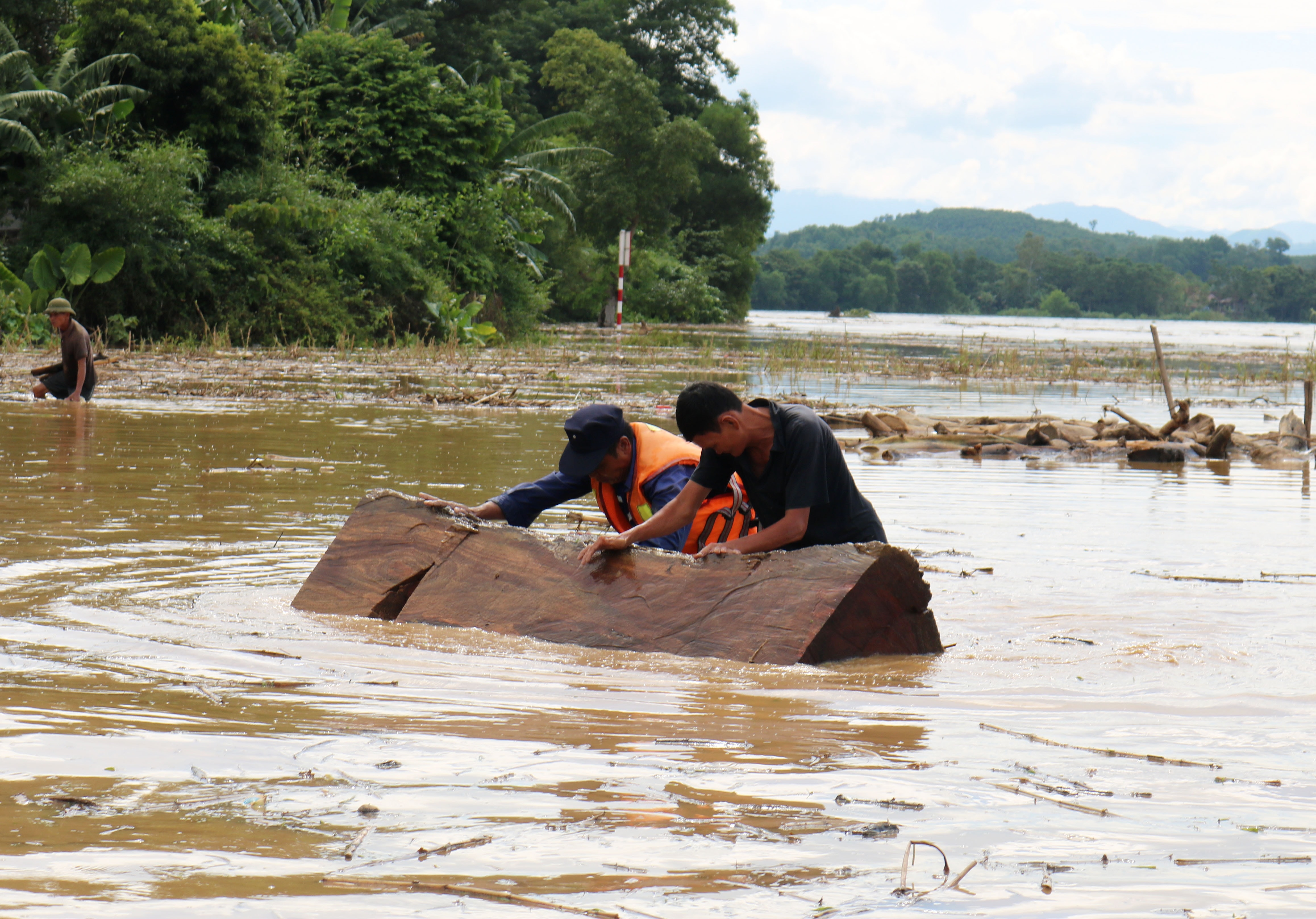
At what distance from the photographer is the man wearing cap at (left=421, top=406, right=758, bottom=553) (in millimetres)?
5215

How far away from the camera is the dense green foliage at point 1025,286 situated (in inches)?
4739

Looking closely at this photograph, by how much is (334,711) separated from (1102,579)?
4.60 m

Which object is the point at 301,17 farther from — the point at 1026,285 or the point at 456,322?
the point at 1026,285

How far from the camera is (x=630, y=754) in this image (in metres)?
3.22

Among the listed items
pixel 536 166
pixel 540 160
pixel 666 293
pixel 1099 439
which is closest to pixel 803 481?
pixel 1099 439

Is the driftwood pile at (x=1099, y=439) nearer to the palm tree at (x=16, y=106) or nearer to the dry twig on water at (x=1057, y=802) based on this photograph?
the dry twig on water at (x=1057, y=802)

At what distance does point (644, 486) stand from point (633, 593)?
2.14 ft

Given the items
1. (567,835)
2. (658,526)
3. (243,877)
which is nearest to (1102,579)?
(658,526)

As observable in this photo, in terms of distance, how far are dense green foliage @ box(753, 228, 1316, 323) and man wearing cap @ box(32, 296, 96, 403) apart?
4133 inches

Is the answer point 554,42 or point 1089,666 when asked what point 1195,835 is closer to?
point 1089,666

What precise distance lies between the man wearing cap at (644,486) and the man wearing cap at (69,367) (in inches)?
365

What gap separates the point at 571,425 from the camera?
5109 millimetres

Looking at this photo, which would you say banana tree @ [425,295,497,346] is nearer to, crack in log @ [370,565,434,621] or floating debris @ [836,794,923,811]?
crack in log @ [370,565,434,621]

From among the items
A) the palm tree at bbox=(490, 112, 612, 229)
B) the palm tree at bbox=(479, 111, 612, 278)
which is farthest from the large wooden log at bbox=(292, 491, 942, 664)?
the palm tree at bbox=(490, 112, 612, 229)
